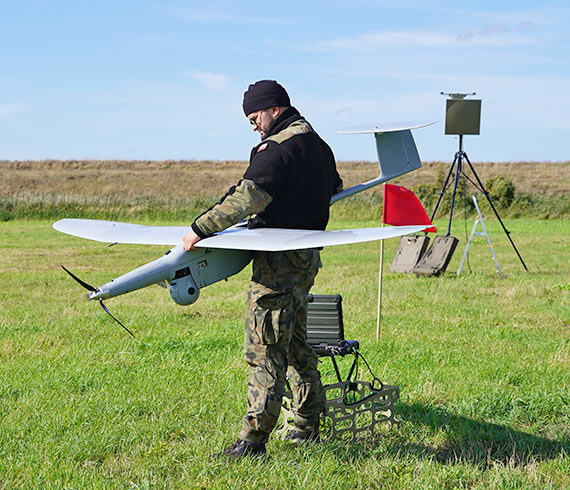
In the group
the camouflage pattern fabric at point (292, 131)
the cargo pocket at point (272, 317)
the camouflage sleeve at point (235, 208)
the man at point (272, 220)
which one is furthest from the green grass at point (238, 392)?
the camouflage pattern fabric at point (292, 131)

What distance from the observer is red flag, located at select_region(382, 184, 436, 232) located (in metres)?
7.04

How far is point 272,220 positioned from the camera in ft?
13.9

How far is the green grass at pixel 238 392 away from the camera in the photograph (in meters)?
4.09

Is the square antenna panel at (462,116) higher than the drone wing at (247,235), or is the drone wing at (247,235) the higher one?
Answer: the square antenna panel at (462,116)

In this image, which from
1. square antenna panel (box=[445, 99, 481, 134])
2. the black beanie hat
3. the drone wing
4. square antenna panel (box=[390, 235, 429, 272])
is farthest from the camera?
square antenna panel (box=[390, 235, 429, 272])

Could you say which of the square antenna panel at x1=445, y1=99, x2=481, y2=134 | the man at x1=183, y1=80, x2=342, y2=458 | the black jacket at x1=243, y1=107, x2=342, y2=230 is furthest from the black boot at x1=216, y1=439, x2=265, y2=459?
the square antenna panel at x1=445, y1=99, x2=481, y2=134

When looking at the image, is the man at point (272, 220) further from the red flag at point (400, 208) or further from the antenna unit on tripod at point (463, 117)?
the antenna unit on tripod at point (463, 117)

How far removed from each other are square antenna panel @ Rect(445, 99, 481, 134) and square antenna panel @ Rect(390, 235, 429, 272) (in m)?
2.26

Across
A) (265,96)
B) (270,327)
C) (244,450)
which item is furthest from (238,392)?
(265,96)

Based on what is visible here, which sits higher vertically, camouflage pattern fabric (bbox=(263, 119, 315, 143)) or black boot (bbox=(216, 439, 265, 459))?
camouflage pattern fabric (bbox=(263, 119, 315, 143))

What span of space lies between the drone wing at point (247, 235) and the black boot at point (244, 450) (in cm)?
124

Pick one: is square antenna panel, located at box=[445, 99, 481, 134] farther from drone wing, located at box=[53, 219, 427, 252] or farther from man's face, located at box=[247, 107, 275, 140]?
drone wing, located at box=[53, 219, 427, 252]

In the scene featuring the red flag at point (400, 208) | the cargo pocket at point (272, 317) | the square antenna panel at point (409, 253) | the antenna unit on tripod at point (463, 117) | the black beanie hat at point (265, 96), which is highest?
the antenna unit on tripod at point (463, 117)

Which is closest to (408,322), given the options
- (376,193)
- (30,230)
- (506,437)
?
(506,437)
